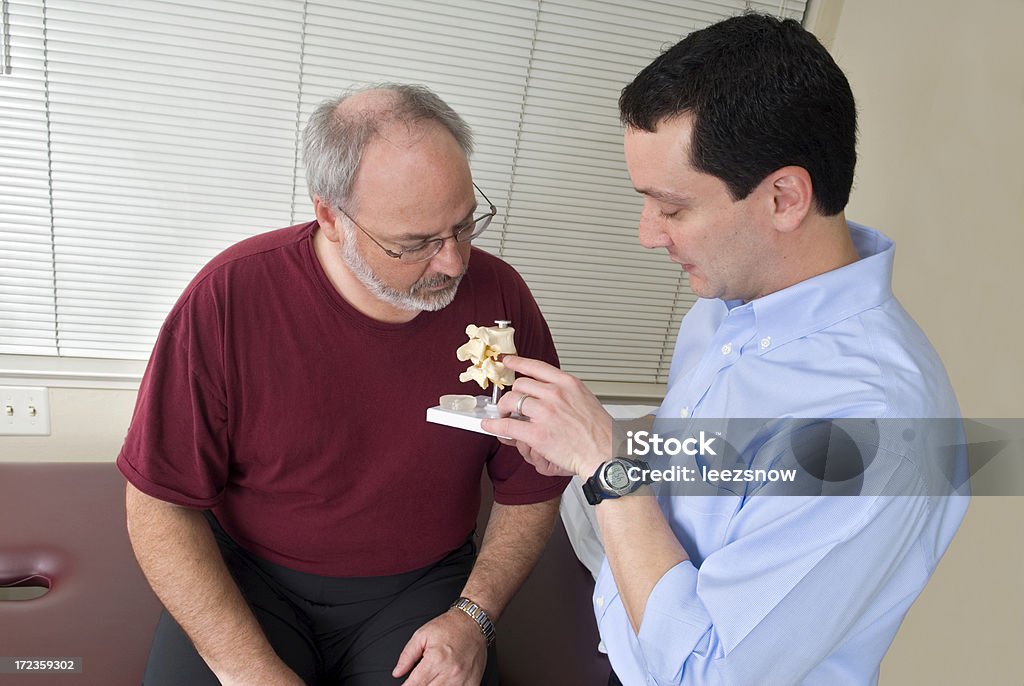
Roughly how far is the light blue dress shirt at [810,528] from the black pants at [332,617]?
590mm

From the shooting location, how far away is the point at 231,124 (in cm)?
250

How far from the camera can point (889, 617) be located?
1258 mm

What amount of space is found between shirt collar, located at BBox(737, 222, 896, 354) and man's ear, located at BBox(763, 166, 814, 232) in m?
0.09

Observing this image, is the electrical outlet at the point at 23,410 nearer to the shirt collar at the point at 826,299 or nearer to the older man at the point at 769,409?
the older man at the point at 769,409

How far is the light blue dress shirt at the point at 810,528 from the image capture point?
3.76 feet

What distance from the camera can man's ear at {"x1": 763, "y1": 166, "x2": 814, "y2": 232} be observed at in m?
1.22

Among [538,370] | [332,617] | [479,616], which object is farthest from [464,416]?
[332,617]

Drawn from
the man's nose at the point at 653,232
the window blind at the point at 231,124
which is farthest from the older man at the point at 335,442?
the window blind at the point at 231,124

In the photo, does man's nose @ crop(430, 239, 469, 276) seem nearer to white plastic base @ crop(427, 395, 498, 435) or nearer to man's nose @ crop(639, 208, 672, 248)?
white plastic base @ crop(427, 395, 498, 435)

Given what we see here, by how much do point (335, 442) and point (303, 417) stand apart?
0.27 feet

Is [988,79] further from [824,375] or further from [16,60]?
[16,60]

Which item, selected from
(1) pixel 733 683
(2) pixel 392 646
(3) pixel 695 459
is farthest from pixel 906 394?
(2) pixel 392 646

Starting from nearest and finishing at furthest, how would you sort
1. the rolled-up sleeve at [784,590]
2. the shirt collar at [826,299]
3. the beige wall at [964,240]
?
the rolled-up sleeve at [784,590], the shirt collar at [826,299], the beige wall at [964,240]

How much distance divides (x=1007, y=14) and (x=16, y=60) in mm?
2556
